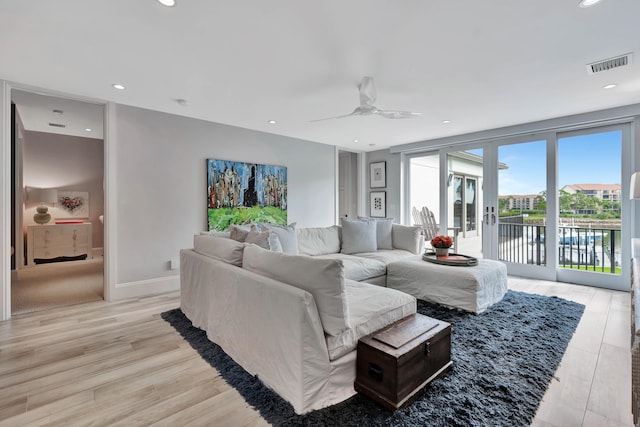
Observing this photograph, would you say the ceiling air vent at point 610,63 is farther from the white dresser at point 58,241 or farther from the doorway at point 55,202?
the white dresser at point 58,241

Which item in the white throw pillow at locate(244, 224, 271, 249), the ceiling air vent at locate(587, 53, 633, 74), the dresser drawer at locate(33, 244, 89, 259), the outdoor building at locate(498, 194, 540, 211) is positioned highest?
the ceiling air vent at locate(587, 53, 633, 74)

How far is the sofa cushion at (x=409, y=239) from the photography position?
4211 mm

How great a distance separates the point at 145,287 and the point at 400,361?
11.1 ft

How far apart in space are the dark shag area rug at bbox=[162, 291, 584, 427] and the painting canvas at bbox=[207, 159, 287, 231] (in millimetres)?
1718

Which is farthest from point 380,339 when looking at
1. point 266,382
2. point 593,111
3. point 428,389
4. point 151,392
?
point 593,111

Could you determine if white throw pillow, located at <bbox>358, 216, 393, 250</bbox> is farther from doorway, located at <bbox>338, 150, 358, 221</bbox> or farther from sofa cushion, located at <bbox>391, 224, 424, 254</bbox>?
doorway, located at <bbox>338, 150, 358, 221</bbox>

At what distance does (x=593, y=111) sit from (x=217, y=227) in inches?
208

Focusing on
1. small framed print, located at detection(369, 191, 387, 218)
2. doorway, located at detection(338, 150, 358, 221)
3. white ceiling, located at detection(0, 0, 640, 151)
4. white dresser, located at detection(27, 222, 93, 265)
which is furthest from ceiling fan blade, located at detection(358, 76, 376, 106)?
white dresser, located at detection(27, 222, 93, 265)

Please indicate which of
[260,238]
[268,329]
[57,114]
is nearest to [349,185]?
[260,238]

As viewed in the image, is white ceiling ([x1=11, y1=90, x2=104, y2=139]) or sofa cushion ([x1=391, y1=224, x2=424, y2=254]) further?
sofa cushion ([x1=391, y1=224, x2=424, y2=254])

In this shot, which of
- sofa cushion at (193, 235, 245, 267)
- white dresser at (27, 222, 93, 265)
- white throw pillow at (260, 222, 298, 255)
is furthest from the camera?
white dresser at (27, 222, 93, 265)

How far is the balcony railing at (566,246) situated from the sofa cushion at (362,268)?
255 centimetres

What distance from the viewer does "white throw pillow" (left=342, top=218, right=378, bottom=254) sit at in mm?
4031

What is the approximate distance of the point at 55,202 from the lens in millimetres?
5875
